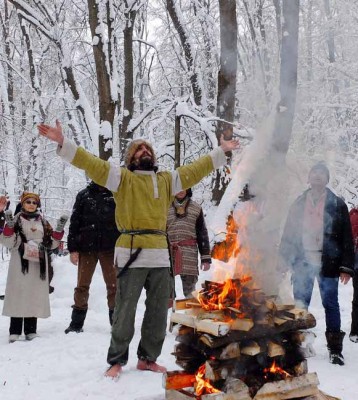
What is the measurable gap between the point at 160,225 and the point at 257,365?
148cm

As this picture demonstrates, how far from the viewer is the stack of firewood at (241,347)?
3.45 m

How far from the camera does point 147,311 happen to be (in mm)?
4480

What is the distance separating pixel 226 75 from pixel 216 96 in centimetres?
450

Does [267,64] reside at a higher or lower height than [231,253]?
higher

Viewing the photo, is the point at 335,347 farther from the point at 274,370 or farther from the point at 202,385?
the point at 202,385

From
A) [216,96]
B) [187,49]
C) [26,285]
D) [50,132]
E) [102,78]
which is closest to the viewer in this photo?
[50,132]

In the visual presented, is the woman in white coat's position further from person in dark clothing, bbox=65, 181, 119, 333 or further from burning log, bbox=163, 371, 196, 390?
burning log, bbox=163, 371, 196, 390

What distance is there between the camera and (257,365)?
12.0 ft

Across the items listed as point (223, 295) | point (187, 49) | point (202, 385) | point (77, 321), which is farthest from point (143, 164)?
point (187, 49)

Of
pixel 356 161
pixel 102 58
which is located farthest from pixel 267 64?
pixel 102 58

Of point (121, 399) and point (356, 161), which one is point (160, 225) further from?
point (356, 161)

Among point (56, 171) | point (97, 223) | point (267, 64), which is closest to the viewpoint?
point (97, 223)

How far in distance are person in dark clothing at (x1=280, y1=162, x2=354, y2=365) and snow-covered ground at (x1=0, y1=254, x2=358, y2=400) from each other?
1.79 ft

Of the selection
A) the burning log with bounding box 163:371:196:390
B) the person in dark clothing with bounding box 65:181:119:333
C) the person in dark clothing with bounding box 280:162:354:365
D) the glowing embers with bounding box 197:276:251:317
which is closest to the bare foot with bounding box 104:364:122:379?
the burning log with bounding box 163:371:196:390
